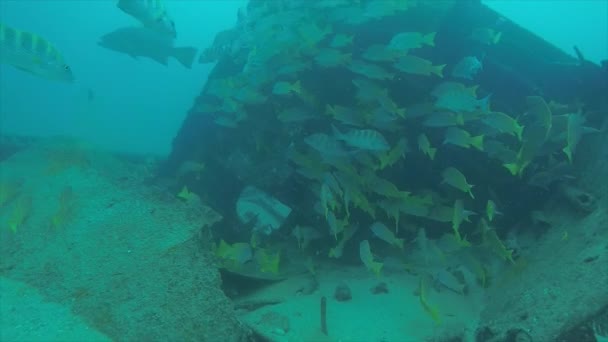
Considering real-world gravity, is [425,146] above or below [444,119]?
below

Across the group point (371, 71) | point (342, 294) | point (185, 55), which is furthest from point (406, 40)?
point (185, 55)

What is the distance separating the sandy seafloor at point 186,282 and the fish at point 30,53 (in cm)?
135

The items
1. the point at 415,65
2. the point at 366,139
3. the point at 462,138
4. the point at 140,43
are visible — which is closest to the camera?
the point at 366,139

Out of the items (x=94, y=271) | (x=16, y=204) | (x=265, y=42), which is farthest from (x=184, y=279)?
(x=265, y=42)

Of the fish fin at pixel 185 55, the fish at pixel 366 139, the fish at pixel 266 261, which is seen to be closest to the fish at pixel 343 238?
the fish at pixel 266 261

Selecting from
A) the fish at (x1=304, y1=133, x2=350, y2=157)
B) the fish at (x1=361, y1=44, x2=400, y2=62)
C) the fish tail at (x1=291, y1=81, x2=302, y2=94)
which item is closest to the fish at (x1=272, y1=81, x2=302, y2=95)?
the fish tail at (x1=291, y1=81, x2=302, y2=94)

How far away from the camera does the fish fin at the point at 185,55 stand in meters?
8.22

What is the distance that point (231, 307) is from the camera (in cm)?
341

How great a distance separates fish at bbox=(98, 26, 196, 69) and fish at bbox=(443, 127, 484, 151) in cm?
562

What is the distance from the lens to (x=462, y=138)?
530cm

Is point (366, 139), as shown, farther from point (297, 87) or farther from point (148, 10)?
point (148, 10)

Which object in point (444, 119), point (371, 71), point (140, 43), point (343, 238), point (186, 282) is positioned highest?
point (371, 71)

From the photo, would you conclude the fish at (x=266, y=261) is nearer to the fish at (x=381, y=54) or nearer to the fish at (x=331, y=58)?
the fish at (x=331, y=58)

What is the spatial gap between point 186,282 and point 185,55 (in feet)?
19.9
